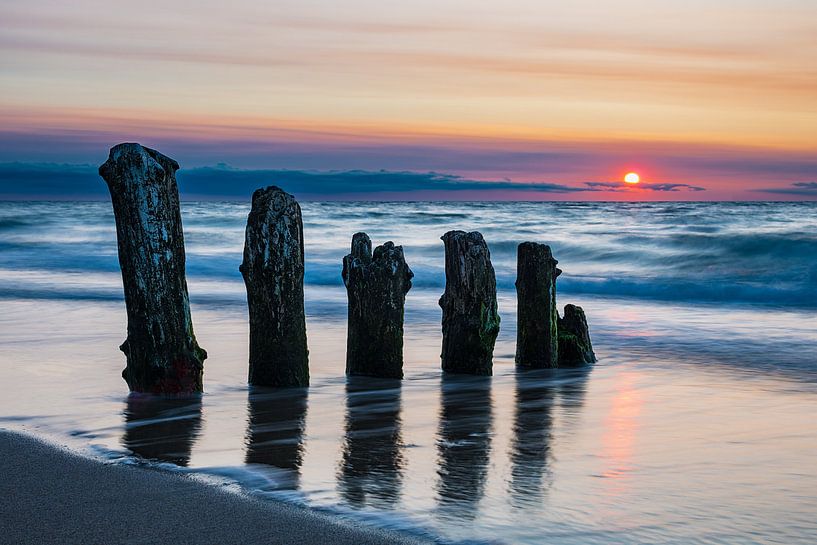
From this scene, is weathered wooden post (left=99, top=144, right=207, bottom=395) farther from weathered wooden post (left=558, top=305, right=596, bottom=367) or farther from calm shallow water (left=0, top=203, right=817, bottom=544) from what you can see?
weathered wooden post (left=558, top=305, right=596, bottom=367)

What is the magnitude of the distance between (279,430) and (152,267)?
1.56 m

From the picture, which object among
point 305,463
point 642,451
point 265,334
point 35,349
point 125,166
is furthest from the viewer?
point 35,349

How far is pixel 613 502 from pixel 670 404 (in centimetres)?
289

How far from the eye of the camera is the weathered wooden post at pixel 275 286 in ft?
22.2

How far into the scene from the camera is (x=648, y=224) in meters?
39.4

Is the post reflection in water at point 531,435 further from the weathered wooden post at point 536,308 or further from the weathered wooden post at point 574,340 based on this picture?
the weathered wooden post at point 574,340

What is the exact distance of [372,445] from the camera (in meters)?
5.37

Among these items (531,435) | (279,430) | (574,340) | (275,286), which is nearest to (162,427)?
(279,430)

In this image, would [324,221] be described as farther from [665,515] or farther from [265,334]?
[665,515]

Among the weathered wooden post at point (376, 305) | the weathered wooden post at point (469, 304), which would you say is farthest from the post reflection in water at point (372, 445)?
the weathered wooden post at point (469, 304)

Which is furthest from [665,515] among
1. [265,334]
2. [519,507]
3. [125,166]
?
[125,166]

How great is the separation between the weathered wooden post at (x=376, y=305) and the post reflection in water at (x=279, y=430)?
31.8 inches

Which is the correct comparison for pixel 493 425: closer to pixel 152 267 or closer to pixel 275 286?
pixel 275 286

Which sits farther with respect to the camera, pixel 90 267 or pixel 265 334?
pixel 90 267
